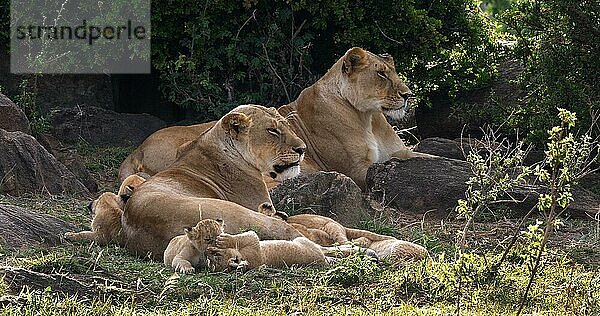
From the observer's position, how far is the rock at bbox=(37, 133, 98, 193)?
35.1ft

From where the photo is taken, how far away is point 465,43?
1431 cm

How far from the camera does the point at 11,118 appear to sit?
10.9m

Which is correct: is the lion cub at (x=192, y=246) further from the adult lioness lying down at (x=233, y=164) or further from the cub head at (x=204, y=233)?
the adult lioness lying down at (x=233, y=164)

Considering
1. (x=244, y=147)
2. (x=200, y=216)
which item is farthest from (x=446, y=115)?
(x=200, y=216)

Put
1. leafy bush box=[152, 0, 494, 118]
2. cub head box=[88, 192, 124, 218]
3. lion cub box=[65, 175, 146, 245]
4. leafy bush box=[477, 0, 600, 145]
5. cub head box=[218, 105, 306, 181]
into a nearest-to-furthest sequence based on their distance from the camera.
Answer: lion cub box=[65, 175, 146, 245]
cub head box=[88, 192, 124, 218]
cub head box=[218, 105, 306, 181]
leafy bush box=[477, 0, 600, 145]
leafy bush box=[152, 0, 494, 118]

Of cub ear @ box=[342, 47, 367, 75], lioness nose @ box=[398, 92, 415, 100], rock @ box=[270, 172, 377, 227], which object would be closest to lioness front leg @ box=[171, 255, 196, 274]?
rock @ box=[270, 172, 377, 227]

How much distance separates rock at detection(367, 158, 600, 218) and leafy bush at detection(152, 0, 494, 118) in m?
3.26

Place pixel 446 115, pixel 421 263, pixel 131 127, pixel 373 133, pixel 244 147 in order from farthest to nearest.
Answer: pixel 446 115 < pixel 131 127 < pixel 373 133 < pixel 244 147 < pixel 421 263

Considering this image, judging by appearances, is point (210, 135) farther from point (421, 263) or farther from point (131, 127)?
point (131, 127)

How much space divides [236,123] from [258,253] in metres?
1.78

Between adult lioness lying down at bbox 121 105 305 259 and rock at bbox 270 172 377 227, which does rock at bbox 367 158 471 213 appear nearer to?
rock at bbox 270 172 377 227

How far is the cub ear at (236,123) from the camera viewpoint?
7.92m

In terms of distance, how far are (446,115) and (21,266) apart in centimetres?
932

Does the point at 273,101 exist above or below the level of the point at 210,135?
below
